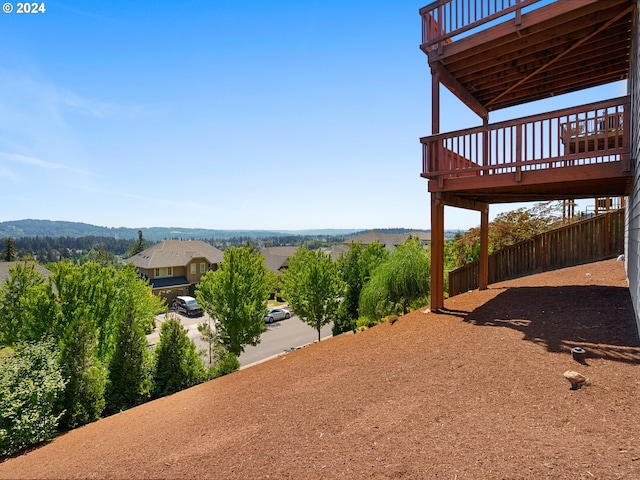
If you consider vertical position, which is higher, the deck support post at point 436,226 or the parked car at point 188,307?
the deck support post at point 436,226

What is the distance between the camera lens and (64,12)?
29.0 feet

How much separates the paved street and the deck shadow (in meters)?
13.2

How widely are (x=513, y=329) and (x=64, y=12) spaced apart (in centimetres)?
1232

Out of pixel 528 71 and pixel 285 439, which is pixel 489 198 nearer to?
pixel 528 71

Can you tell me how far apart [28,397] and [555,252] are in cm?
1378

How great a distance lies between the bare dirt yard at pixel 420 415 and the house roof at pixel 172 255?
1206 inches

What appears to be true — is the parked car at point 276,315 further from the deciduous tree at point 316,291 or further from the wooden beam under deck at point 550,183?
the wooden beam under deck at point 550,183

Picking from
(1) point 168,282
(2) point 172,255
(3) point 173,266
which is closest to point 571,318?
(1) point 168,282

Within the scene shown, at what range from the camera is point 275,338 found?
2198 cm

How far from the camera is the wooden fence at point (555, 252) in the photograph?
32.9 ft

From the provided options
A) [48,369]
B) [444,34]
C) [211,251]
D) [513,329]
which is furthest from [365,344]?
[211,251]

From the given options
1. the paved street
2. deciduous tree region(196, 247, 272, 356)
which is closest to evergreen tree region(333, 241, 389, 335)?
the paved street

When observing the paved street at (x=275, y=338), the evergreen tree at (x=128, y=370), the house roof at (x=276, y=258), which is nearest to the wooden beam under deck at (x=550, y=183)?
the evergreen tree at (x=128, y=370)

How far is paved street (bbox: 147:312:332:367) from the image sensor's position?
1872 centimetres
